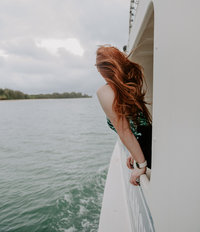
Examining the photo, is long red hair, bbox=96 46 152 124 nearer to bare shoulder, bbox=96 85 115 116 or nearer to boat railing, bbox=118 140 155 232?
bare shoulder, bbox=96 85 115 116

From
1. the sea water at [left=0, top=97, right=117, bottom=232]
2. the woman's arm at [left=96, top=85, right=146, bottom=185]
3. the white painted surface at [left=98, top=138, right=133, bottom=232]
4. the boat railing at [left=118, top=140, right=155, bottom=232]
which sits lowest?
the sea water at [left=0, top=97, right=117, bottom=232]

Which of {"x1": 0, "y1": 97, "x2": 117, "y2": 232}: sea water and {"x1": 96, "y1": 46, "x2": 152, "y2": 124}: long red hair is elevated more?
{"x1": 96, "y1": 46, "x2": 152, "y2": 124}: long red hair

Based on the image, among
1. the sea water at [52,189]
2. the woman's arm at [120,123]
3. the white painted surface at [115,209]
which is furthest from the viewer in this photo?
the sea water at [52,189]

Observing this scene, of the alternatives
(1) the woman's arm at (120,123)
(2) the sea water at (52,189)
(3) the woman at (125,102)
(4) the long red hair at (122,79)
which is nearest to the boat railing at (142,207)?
(3) the woman at (125,102)

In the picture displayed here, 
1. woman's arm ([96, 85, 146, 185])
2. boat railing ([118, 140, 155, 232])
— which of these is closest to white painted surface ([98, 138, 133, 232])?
boat railing ([118, 140, 155, 232])

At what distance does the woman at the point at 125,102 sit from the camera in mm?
1162

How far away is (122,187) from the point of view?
347 centimetres

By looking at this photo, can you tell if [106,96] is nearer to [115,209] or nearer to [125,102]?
[125,102]

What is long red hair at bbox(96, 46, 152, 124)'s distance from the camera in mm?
1194

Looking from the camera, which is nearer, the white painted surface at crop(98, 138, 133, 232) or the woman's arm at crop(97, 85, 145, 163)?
the woman's arm at crop(97, 85, 145, 163)

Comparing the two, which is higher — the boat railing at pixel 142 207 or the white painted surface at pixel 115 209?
the boat railing at pixel 142 207

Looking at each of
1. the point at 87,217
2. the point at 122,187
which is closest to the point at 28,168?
Answer: the point at 87,217

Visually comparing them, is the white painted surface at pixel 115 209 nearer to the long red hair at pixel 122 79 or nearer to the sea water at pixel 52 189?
the sea water at pixel 52 189

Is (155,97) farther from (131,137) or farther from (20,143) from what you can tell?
(20,143)
